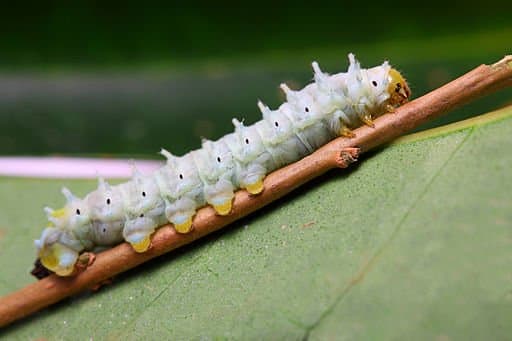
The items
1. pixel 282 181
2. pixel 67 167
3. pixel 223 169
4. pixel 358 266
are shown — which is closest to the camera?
pixel 358 266

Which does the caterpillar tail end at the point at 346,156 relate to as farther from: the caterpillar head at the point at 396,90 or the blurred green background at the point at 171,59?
the blurred green background at the point at 171,59

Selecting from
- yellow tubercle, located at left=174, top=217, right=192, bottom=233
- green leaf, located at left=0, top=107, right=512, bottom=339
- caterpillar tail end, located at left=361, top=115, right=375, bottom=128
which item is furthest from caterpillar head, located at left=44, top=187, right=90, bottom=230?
caterpillar tail end, located at left=361, top=115, right=375, bottom=128

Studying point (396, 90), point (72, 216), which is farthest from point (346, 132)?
point (72, 216)

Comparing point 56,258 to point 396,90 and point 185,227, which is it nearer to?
point 185,227

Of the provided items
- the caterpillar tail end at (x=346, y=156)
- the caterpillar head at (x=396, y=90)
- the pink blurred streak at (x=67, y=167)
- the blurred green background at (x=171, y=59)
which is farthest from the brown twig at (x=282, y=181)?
the blurred green background at (x=171, y=59)

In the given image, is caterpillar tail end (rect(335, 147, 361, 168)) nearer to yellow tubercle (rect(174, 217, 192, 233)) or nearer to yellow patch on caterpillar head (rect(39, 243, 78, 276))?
yellow tubercle (rect(174, 217, 192, 233))
